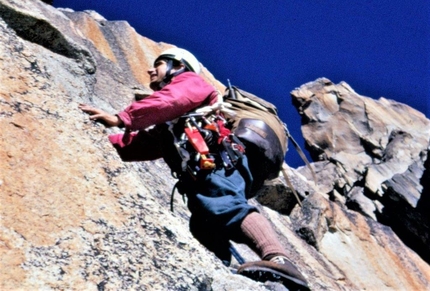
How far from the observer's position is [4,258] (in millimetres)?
2748

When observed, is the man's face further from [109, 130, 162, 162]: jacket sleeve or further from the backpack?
the backpack

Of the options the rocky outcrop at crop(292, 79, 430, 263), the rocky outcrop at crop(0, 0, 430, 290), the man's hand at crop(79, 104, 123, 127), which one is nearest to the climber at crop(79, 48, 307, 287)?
the man's hand at crop(79, 104, 123, 127)

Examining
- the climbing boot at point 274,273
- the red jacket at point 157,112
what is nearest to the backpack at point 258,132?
the red jacket at point 157,112

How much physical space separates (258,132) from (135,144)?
4.07 feet

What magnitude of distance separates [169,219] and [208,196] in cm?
67

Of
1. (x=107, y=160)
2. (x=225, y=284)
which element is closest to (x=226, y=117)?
(x=107, y=160)

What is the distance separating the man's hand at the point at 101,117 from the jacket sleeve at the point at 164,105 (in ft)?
0.22

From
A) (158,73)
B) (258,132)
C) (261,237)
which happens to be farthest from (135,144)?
(261,237)

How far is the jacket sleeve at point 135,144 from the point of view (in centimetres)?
540

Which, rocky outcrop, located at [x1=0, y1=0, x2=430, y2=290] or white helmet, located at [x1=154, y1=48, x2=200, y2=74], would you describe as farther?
white helmet, located at [x1=154, y1=48, x2=200, y2=74]

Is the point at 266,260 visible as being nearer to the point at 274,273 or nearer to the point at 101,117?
the point at 274,273

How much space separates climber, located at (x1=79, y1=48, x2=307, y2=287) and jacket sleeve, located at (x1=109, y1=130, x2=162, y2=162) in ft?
0.03

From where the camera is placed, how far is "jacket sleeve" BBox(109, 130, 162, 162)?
5398 mm

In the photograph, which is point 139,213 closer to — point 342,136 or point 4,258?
point 4,258
